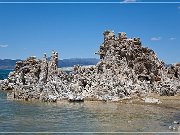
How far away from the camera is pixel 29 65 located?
158 feet

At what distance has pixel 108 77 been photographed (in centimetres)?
4325

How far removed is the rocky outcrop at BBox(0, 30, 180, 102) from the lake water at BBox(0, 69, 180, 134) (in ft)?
8.26

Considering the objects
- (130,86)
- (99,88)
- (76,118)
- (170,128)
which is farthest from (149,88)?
(170,128)

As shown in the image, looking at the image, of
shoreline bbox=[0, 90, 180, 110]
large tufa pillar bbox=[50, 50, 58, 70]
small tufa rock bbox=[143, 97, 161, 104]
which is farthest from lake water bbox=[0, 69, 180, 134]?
large tufa pillar bbox=[50, 50, 58, 70]

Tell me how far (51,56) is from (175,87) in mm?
13352

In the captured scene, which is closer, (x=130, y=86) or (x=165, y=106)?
(x=165, y=106)

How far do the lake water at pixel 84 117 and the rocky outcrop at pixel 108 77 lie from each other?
252cm

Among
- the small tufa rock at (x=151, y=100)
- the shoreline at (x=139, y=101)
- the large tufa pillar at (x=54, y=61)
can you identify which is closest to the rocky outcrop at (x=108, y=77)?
the large tufa pillar at (x=54, y=61)

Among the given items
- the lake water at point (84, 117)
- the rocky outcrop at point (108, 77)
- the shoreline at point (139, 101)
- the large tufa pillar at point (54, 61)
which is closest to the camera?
the lake water at point (84, 117)

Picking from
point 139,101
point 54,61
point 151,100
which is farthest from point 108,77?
point 54,61

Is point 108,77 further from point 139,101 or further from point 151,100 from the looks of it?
point 151,100

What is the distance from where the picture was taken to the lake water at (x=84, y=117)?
2570 cm

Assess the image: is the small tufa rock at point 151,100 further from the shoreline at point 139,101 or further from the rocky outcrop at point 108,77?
the rocky outcrop at point 108,77

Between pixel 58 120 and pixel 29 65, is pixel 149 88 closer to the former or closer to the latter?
pixel 29 65
